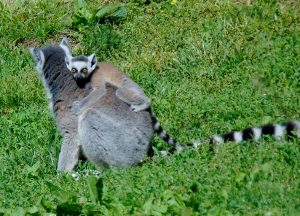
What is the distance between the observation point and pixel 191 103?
8797 millimetres

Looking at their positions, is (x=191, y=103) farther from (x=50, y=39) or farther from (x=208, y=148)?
(x=50, y=39)

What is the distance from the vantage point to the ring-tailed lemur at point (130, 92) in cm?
716

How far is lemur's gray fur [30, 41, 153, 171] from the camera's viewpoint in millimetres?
7758

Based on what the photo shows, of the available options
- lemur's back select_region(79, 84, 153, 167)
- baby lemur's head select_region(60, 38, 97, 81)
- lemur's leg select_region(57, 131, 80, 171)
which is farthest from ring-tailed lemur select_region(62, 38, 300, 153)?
lemur's leg select_region(57, 131, 80, 171)

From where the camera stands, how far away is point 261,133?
284 inches

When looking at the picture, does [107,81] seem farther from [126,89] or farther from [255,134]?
[255,134]

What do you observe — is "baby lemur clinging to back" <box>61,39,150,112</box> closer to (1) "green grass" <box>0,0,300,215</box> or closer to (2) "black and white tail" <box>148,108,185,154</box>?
(2) "black and white tail" <box>148,108,185,154</box>

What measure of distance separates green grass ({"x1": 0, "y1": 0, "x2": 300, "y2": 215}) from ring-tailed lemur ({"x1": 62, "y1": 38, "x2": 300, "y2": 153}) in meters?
0.15

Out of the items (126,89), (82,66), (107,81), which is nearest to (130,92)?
(126,89)

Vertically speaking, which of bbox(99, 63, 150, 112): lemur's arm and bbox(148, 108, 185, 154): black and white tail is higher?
bbox(99, 63, 150, 112): lemur's arm

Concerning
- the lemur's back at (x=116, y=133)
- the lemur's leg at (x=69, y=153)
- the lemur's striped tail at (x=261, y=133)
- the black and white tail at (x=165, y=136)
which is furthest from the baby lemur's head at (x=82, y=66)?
the lemur's striped tail at (x=261, y=133)

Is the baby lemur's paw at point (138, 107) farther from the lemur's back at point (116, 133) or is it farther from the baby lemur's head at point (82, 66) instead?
the baby lemur's head at point (82, 66)

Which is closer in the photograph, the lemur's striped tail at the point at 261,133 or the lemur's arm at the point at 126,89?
the lemur's striped tail at the point at 261,133

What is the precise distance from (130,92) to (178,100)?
3.81 ft
